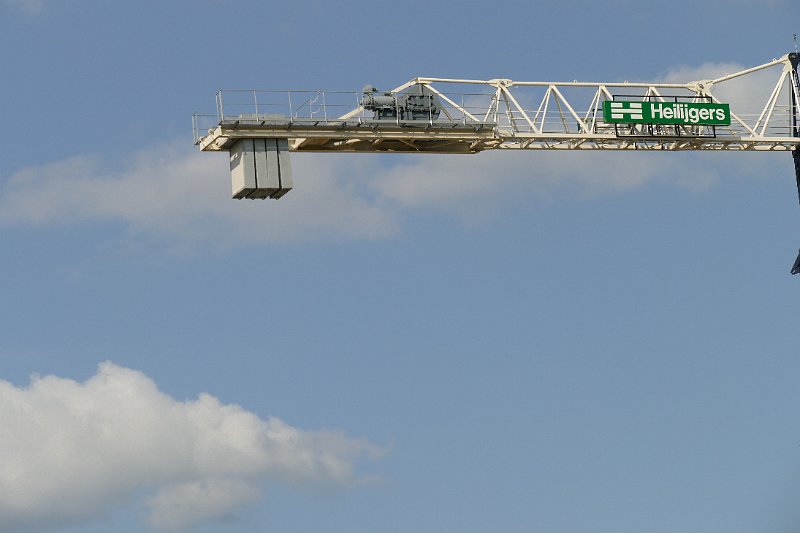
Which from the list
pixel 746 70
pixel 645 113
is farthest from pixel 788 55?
pixel 645 113

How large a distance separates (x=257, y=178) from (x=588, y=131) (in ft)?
57.3

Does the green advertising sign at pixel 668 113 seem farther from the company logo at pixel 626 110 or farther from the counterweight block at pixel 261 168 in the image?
the counterweight block at pixel 261 168

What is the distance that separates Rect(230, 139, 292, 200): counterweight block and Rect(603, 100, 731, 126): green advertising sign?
54.8ft

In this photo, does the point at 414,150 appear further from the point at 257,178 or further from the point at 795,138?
the point at 795,138

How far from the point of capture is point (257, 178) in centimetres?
10025

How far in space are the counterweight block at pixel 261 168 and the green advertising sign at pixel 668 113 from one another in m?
16.7

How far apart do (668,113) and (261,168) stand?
20751 millimetres

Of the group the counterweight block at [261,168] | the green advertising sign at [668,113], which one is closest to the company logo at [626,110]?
the green advertising sign at [668,113]

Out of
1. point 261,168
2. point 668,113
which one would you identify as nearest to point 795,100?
point 668,113

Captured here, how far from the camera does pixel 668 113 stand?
110625 mm

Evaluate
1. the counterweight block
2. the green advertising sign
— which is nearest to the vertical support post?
the green advertising sign

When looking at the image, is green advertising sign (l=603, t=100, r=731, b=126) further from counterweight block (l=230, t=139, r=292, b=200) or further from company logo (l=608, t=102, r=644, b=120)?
counterweight block (l=230, t=139, r=292, b=200)

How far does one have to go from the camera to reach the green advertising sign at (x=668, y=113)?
361 feet

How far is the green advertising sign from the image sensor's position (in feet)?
361
